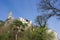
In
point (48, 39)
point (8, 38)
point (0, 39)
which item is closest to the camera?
point (48, 39)

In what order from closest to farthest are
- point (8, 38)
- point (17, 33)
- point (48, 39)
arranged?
point (48, 39), point (8, 38), point (17, 33)

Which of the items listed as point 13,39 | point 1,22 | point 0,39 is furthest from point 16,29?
point 1,22

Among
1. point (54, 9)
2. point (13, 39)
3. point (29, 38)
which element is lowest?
point (54, 9)

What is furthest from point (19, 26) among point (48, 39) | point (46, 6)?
point (46, 6)

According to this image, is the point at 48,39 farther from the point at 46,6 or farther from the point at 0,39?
the point at 46,6

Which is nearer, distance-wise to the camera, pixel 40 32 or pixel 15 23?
pixel 40 32

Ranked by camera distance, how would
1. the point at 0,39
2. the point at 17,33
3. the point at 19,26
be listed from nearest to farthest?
the point at 0,39
the point at 17,33
the point at 19,26

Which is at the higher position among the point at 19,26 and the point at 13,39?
the point at 19,26

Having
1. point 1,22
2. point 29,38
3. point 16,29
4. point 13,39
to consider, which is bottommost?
point 29,38

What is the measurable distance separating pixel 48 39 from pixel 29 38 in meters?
3.69

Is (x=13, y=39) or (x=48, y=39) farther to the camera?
(x=13, y=39)

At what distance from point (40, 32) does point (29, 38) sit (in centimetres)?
223

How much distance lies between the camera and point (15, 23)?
48.7m

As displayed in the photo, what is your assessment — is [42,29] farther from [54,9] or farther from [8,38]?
[54,9]
